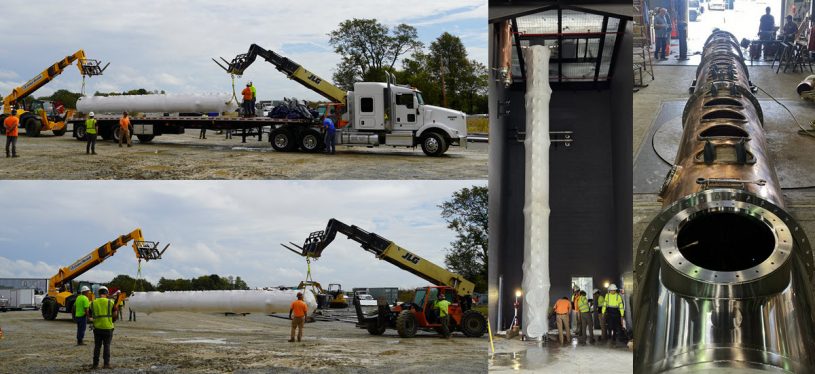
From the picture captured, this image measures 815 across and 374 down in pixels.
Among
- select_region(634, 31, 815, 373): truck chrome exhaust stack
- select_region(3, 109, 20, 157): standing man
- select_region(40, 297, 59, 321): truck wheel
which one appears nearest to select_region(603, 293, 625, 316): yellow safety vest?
select_region(634, 31, 815, 373): truck chrome exhaust stack

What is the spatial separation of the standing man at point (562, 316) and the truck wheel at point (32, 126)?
5046 millimetres

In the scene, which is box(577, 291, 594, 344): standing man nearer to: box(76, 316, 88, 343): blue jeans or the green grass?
the green grass

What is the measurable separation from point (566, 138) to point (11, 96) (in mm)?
5009

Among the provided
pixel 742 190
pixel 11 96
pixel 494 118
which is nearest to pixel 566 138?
pixel 494 118

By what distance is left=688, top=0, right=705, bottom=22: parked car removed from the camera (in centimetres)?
573

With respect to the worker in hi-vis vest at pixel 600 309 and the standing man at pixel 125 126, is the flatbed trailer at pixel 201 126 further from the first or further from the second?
the worker in hi-vis vest at pixel 600 309

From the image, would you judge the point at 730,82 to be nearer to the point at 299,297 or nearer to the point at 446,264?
the point at 446,264

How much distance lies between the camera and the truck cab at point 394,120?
8.60 metres

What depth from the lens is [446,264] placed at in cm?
805

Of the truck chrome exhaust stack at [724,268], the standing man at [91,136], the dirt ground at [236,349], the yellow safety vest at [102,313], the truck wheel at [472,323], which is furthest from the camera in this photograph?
the truck wheel at [472,323]

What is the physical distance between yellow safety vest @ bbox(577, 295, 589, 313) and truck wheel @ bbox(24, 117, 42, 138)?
5.16 metres

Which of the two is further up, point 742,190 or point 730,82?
point 730,82

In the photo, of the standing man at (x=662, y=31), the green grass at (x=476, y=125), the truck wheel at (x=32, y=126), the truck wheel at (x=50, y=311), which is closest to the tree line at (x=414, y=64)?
the green grass at (x=476, y=125)

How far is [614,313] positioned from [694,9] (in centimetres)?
212
